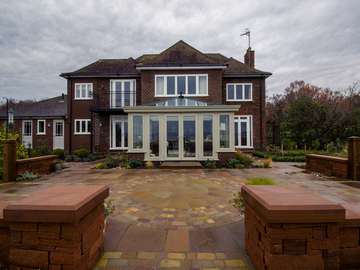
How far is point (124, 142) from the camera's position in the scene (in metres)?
17.2

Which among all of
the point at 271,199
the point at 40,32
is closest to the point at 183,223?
the point at 271,199

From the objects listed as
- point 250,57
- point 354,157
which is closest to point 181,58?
point 250,57

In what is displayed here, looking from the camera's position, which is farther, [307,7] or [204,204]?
[307,7]

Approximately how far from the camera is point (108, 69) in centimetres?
1817

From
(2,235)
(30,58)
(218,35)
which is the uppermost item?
(218,35)

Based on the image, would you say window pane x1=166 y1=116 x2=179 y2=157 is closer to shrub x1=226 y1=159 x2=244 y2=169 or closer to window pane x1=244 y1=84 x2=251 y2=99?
shrub x1=226 y1=159 x2=244 y2=169

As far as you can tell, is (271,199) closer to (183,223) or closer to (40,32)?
(183,223)

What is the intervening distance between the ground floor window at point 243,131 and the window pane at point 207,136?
6898 millimetres

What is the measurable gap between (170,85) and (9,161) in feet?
37.0

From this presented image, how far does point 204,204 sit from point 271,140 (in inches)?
842

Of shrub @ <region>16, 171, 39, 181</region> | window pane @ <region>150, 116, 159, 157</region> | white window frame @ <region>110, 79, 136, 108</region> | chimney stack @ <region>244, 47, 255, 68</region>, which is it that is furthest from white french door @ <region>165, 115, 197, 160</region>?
chimney stack @ <region>244, 47, 255, 68</region>

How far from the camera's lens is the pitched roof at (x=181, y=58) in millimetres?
15602

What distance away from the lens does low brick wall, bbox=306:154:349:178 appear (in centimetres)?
787

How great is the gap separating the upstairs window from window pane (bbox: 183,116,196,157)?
10.8 m
